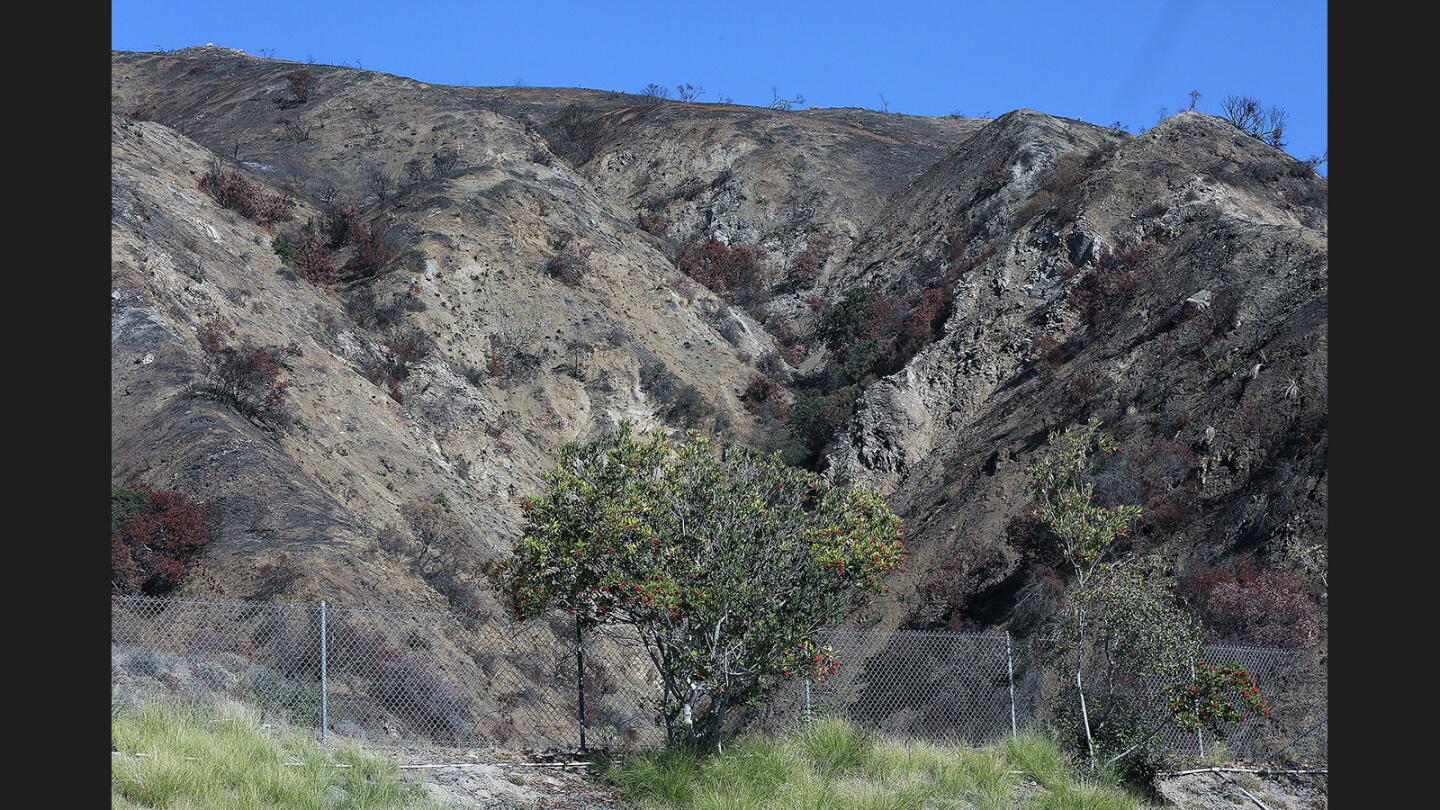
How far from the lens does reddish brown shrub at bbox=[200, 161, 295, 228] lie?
42.0 m

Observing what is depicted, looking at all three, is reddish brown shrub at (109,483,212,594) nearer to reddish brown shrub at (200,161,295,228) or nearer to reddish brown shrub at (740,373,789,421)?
reddish brown shrub at (200,161,295,228)

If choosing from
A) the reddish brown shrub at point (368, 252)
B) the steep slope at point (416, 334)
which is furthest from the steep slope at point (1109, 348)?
the reddish brown shrub at point (368, 252)

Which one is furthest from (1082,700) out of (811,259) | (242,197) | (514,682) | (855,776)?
(811,259)

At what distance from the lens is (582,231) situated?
161 feet

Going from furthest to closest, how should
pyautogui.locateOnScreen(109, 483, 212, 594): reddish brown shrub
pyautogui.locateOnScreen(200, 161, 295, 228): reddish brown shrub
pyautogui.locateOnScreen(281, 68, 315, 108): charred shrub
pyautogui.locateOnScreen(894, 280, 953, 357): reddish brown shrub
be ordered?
pyautogui.locateOnScreen(281, 68, 315, 108): charred shrub, pyautogui.locateOnScreen(894, 280, 953, 357): reddish brown shrub, pyautogui.locateOnScreen(200, 161, 295, 228): reddish brown shrub, pyautogui.locateOnScreen(109, 483, 212, 594): reddish brown shrub

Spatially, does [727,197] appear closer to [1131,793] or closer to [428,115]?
[428,115]

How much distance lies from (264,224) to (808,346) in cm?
2123

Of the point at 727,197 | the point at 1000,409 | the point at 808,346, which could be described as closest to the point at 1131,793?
the point at 1000,409

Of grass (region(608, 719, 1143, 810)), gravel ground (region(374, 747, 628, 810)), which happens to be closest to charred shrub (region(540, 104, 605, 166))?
grass (region(608, 719, 1143, 810))

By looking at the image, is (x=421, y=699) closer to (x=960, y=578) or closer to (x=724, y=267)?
(x=960, y=578)

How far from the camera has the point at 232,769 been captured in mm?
10945

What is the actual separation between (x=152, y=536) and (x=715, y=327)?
1121 inches

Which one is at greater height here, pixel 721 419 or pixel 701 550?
pixel 721 419

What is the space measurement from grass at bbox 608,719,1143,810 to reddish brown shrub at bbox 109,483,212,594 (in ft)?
37.5
